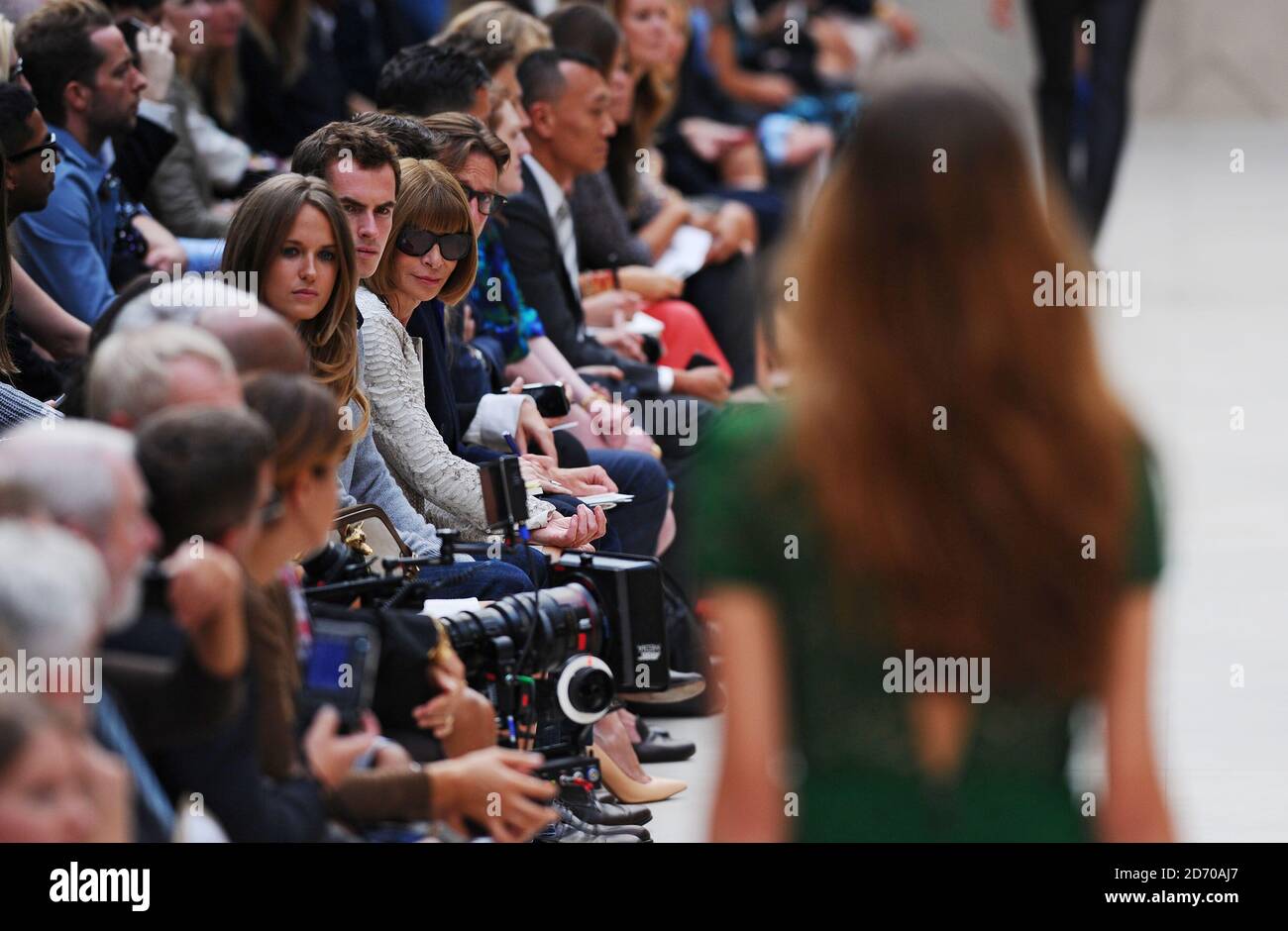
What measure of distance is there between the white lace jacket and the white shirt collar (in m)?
1.40

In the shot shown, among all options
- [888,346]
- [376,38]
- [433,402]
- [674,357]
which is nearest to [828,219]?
[888,346]

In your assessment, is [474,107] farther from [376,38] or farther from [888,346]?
[888,346]

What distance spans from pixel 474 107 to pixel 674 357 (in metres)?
1.24

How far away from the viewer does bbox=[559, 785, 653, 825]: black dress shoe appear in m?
3.47

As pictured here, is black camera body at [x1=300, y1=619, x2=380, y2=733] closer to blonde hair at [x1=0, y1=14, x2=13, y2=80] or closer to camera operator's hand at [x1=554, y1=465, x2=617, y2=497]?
camera operator's hand at [x1=554, y1=465, x2=617, y2=497]

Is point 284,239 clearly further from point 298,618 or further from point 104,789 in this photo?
point 104,789

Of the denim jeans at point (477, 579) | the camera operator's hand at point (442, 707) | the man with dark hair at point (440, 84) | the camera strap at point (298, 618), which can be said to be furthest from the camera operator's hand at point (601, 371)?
the camera strap at point (298, 618)

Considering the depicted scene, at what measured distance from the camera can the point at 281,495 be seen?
7.36 feet

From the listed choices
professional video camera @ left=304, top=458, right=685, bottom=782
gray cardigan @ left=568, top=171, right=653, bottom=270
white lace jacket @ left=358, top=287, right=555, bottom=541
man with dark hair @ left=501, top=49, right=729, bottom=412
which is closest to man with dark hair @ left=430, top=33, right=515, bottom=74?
man with dark hair @ left=501, top=49, right=729, bottom=412

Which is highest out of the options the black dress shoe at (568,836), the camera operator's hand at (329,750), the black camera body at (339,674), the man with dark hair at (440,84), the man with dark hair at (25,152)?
the man with dark hair at (440,84)

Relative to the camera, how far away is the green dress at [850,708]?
161 cm

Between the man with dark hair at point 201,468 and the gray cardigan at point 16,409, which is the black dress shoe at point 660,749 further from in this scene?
the man with dark hair at point 201,468

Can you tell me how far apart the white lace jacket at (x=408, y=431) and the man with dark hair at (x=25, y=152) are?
76 centimetres

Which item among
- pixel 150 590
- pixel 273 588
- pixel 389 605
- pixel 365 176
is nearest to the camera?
pixel 150 590
